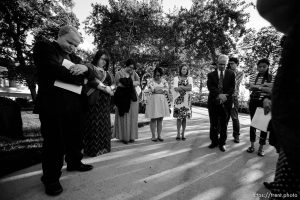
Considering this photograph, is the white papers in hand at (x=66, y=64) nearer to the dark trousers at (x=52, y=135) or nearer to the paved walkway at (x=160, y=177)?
the dark trousers at (x=52, y=135)

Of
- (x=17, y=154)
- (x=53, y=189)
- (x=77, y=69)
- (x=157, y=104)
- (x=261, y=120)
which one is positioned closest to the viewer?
(x=53, y=189)

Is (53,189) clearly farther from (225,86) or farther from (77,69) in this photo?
(225,86)

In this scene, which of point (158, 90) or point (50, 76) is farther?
point (158, 90)

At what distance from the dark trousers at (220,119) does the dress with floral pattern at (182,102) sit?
736mm

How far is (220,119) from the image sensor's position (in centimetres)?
446

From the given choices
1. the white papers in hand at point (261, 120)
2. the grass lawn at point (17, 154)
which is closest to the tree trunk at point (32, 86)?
the grass lawn at point (17, 154)

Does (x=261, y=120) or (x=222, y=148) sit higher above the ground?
(x=261, y=120)

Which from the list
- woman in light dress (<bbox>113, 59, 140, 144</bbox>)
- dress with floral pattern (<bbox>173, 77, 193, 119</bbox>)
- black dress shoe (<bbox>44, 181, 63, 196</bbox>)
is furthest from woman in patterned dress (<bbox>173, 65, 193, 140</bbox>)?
black dress shoe (<bbox>44, 181, 63, 196</bbox>)

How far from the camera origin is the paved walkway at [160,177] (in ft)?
7.64

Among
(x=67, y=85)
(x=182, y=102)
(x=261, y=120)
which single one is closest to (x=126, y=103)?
(x=182, y=102)

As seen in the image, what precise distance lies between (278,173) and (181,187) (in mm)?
1726

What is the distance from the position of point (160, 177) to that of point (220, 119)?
229 cm

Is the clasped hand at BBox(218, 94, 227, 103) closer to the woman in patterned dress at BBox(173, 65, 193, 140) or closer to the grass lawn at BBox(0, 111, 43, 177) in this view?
the woman in patterned dress at BBox(173, 65, 193, 140)

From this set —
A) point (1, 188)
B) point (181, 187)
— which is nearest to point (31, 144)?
point (1, 188)
